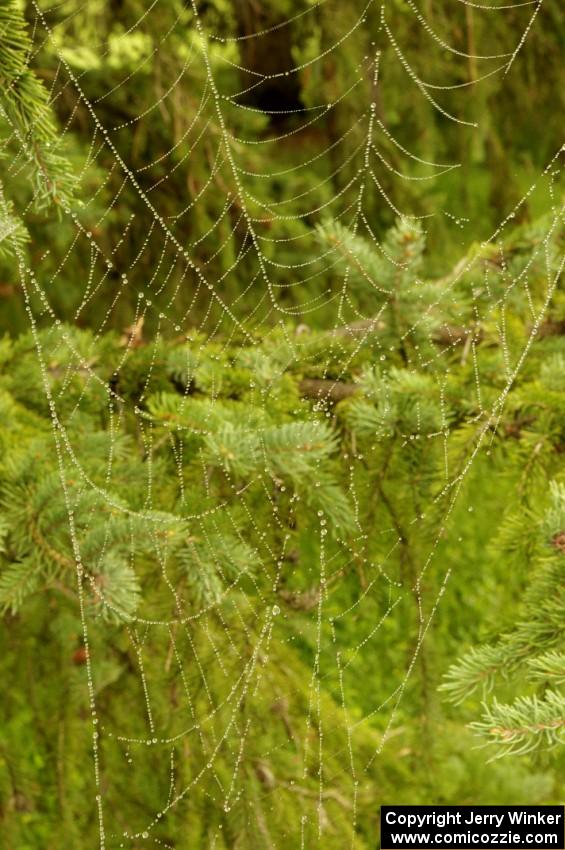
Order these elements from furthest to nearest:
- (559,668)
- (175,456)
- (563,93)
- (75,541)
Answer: (563,93), (175,456), (75,541), (559,668)

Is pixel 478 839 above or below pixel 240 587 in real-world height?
below

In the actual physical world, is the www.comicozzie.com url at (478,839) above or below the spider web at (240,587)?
below

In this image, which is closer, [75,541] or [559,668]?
[559,668]

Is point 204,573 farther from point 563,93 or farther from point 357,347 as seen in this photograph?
point 563,93

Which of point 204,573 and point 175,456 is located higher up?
point 175,456

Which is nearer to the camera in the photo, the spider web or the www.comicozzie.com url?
the spider web

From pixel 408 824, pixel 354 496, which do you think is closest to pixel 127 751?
pixel 408 824

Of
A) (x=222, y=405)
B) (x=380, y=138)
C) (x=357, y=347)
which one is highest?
(x=380, y=138)

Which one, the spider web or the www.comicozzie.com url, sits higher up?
the spider web

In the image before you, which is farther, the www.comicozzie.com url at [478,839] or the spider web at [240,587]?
the www.comicozzie.com url at [478,839]

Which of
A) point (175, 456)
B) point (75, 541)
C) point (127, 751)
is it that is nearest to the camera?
point (75, 541)
